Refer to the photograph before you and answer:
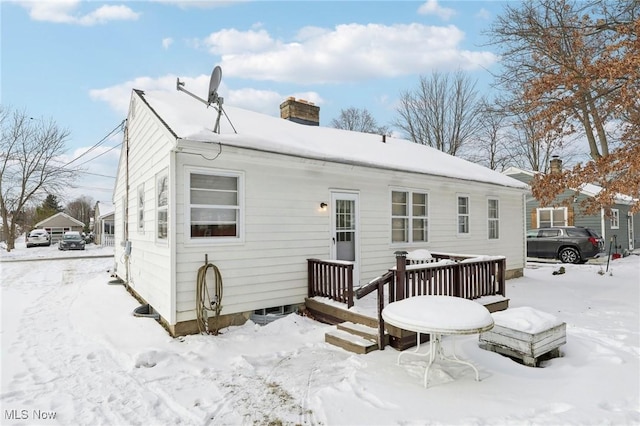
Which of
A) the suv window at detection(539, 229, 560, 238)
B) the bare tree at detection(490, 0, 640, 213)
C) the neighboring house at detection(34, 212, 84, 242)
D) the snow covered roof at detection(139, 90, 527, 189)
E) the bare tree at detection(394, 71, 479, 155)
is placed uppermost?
the bare tree at detection(394, 71, 479, 155)

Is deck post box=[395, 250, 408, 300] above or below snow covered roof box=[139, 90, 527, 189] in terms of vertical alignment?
below

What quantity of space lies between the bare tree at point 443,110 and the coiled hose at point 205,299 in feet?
77.4

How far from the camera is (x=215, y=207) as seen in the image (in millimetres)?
5844

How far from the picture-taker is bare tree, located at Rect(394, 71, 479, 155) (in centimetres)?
2503

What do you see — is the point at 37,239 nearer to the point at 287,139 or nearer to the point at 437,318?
the point at 287,139

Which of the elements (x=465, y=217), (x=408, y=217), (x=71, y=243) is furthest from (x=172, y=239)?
(x=71, y=243)

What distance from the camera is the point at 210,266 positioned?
18.5 feet

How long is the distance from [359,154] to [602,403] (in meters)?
5.89

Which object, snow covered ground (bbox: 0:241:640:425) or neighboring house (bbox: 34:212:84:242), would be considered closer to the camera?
snow covered ground (bbox: 0:241:640:425)

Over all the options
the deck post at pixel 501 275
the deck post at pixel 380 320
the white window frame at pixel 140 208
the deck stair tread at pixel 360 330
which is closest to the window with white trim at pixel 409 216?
the deck post at pixel 501 275

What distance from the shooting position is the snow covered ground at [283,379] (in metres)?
3.22

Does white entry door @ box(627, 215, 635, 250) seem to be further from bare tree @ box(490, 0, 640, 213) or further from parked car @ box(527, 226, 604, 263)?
bare tree @ box(490, 0, 640, 213)

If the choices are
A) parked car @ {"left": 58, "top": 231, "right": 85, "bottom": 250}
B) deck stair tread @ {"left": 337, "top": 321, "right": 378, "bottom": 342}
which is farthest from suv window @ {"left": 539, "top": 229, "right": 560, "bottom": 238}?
parked car @ {"left": 58, "top": 231, "right": 85, "bottom": 250}

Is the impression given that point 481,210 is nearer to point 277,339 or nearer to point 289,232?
point 289,232
